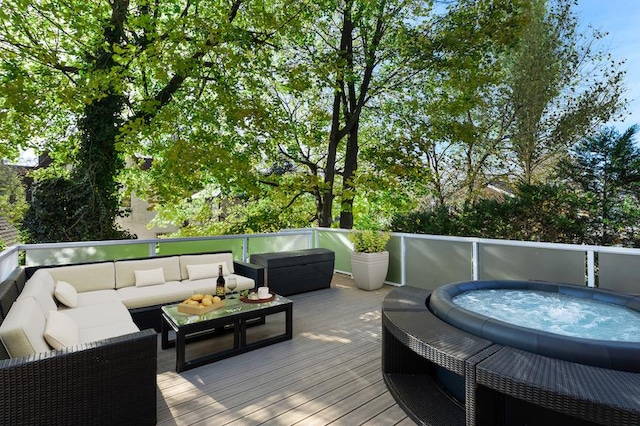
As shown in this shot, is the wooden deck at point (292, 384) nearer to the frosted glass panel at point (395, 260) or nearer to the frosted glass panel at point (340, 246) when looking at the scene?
the frosted glass panel at point (395, 260)

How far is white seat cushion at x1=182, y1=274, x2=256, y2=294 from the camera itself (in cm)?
429

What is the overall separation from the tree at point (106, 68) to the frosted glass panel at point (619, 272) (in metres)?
6.52

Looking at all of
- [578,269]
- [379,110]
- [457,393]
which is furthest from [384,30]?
[457,393]

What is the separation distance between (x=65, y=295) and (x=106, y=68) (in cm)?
501

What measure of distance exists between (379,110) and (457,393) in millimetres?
8924

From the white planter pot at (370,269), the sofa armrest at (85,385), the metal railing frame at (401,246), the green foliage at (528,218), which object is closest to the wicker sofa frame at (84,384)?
the sofa armrest at (85,385)

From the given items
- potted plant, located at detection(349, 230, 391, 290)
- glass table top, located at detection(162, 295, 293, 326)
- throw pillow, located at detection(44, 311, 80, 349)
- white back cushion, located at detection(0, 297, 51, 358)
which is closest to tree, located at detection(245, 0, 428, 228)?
potted plant, located at detection(349, 230, 391, 290)

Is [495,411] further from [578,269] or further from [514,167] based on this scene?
[514,167]

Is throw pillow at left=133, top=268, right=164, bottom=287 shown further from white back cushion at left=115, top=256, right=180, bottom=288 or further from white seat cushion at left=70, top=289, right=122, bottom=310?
white seat cushion at left=70, top=289, right=122, bottom=310

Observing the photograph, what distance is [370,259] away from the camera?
5.85 m

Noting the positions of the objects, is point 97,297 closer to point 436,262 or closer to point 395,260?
point 395,260

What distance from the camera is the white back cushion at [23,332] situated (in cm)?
191

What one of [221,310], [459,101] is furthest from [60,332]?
[459,101]

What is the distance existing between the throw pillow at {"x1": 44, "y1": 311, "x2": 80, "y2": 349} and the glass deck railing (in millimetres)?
1637
